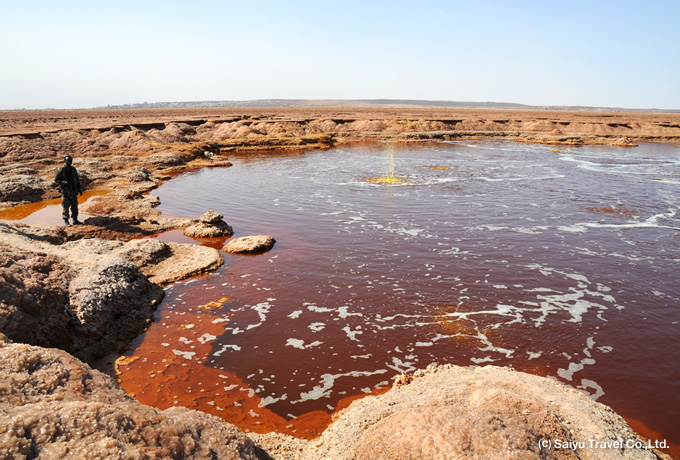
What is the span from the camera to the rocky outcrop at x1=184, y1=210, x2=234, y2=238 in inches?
517

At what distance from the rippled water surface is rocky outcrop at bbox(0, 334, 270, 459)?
256cm

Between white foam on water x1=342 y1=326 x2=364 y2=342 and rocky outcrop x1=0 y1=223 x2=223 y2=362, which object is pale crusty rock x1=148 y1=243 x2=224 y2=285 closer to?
rocky outcrop x1=0 y1=223 x2=223 y2=362

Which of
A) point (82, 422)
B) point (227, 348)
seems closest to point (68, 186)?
point (227, 348)

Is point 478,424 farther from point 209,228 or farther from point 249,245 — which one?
point 209,228

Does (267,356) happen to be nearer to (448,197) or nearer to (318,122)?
(448,197)

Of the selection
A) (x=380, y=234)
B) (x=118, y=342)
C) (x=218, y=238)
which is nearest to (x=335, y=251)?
(x=380, y=234)

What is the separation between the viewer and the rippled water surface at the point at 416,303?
652 centimetres

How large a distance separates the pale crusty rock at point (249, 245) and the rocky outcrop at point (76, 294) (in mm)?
1764

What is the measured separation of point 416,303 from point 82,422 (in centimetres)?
729

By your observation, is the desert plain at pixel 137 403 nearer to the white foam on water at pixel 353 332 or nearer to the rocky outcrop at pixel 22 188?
the white foam on water at pixel 353 332

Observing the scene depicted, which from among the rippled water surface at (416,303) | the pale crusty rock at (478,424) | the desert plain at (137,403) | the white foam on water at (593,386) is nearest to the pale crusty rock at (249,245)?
the rippled water surface at (416,303)

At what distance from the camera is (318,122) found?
55.2 metres

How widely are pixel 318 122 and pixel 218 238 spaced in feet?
147

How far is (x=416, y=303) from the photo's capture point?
9.07m
